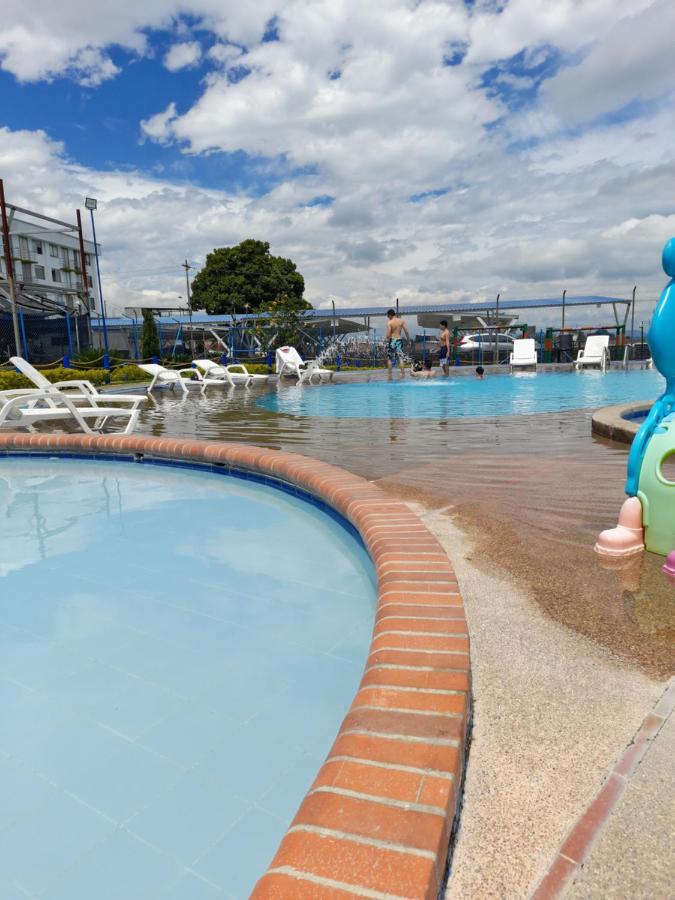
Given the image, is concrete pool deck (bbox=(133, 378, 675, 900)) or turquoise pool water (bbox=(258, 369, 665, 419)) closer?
concrete pool deck (bbox=(133, 378, 675, 900))

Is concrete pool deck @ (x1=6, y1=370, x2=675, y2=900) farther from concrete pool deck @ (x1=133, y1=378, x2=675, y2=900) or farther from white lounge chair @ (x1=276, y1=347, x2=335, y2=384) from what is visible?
white lounge chair @ (x1=276, y1=347, x2=335, y2=384)

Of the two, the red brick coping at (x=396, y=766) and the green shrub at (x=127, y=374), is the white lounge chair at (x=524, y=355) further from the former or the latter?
the red brick coping at (x=396, y=766)

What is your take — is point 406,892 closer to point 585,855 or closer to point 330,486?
point 585,855

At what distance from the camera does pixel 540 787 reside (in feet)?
4.41

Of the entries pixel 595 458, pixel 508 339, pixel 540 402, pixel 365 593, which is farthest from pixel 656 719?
pixel 508 339

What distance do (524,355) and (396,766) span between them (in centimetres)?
2315

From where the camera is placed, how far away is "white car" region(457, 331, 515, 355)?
28.4 m

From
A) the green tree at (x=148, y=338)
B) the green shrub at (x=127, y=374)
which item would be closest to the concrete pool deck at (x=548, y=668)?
the green shrub at (x=127, y=374)

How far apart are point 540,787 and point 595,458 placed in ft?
14.2

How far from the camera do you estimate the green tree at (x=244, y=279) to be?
165ft

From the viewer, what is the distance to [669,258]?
2.60 metres

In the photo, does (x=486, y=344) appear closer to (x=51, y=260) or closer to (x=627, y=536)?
(x=627, y=536)

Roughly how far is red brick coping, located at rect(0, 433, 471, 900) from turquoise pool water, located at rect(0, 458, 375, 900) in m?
0.38

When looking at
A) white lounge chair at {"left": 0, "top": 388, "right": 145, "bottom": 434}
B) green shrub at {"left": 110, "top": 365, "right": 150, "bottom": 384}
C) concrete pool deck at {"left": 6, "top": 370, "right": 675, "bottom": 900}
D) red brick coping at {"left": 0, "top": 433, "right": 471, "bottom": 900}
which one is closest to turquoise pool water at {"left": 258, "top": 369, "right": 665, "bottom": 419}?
white lounge chair at {"left": 0, "top": 388, "right": 145, "bottom": 434}
